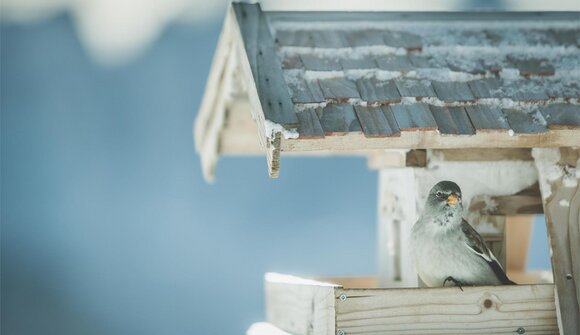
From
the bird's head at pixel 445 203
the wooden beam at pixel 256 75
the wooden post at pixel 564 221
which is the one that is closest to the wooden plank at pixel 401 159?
the bird's head at pixel 445 203

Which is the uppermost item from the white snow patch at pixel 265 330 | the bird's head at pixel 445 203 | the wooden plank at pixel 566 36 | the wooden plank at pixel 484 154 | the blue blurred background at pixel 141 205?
the blue blurred background at pixel 141 205

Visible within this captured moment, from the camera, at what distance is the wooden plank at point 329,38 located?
3691 millimetres

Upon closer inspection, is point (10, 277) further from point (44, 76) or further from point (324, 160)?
point (324, 160)

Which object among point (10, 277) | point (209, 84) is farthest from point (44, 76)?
point (209, 84)

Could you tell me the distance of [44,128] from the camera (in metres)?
8.49

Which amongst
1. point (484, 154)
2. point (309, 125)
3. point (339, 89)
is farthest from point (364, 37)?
point (309, 125)

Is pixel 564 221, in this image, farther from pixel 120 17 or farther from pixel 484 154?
pixel 120 17

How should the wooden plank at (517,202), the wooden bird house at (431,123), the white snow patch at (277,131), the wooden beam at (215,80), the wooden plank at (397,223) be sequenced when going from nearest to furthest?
the white snow patch at (277,131) < the wooden bird house at (431,123) < the wooden plank at (517,202) < the wooden plank at (397,223) < the wooden beam at (215,80)

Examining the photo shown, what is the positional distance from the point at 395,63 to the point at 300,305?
0.89 meters

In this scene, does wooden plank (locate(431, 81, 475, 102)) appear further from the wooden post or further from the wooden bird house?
the wooden post

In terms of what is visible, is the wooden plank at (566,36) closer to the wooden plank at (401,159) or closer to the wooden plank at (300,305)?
the wooden plank at (401,159)

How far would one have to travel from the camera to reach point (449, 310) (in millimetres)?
3242

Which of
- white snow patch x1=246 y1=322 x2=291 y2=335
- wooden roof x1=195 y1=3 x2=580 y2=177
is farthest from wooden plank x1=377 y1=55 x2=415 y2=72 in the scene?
white snow patch x1=246 y1=322 x2=291 y2=335

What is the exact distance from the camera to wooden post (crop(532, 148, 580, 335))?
3316mm
